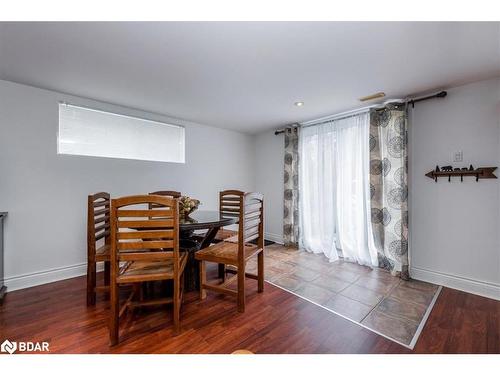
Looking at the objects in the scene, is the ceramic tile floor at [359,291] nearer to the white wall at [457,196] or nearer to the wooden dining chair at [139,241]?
the white wall at [457,196]

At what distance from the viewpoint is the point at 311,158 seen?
146 inches

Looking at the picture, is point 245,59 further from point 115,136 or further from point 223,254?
point 115,136

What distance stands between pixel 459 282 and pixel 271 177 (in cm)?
298

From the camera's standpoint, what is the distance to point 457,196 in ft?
7.84

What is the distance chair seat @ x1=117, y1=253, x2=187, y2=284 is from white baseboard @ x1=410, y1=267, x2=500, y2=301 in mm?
2716

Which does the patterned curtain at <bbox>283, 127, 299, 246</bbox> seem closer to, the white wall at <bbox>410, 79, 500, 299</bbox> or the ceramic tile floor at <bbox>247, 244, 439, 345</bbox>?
the ceramic tile floor at <bbox>247, 244, 439, 345</bbox>

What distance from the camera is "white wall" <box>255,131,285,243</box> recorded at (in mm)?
4234

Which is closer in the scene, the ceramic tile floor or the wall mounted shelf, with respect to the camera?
the ceramic tile floor

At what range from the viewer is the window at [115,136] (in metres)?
2.64

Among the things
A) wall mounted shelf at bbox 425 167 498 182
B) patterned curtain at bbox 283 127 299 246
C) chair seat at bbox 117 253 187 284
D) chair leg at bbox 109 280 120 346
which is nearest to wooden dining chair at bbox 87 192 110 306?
chair seat at bbox 117 253 187 284

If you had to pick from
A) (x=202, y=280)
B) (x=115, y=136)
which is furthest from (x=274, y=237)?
(x=115, y=136)

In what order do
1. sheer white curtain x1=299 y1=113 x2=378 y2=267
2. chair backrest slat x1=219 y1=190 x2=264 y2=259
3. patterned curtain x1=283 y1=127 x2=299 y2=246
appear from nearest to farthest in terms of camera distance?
chair backrest slat x1=219 y1=190 x2=264 y2=259 → sheer white curtain x1=299 y1=113 x2=378 y2=267 → patterned curtain x1=283 y1=127 x2=299 y2=246
